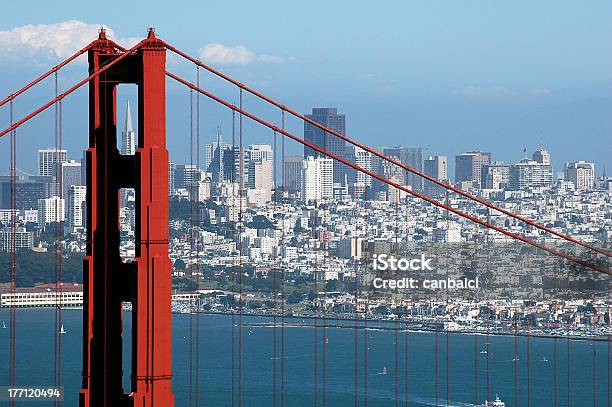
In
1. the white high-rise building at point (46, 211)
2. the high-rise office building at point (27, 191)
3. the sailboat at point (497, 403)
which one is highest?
the high-rise office building at point (27, 191)

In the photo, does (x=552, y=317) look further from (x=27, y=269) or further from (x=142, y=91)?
(x=142, y=91)

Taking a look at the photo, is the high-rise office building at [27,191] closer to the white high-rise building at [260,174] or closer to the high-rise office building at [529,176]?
the white high-rise building at [260,174]

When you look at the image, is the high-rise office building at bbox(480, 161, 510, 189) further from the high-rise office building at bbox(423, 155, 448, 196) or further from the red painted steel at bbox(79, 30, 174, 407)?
the red painted steel at bbox(79, 30, 174, 407)

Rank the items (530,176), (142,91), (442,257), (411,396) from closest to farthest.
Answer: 1. (142,91)
2. (411,396)
3. (442,257)
4. (530,176)

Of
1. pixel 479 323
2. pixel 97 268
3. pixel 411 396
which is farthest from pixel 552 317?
pixel 97 268

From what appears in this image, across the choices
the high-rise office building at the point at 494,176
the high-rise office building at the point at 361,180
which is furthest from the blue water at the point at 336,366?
the high-rise office building at the point at 494,176

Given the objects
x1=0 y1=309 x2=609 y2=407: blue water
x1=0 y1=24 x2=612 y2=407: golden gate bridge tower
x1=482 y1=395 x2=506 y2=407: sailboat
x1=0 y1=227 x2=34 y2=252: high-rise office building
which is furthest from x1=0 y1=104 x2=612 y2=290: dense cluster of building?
x1=0 y1=24 x2=612 y2=407: golden gate bridge tower

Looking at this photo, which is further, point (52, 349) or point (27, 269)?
point (27, 269)
